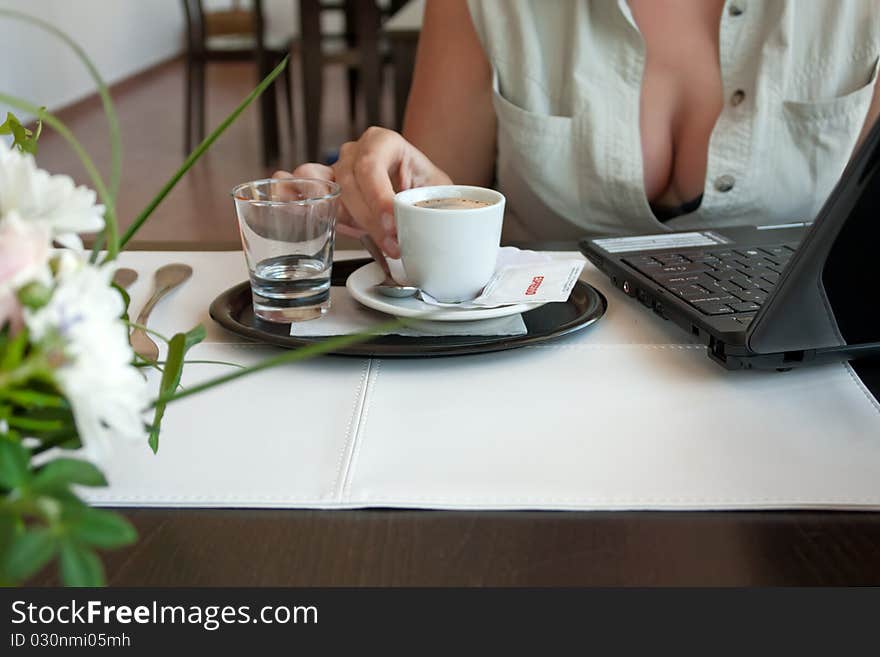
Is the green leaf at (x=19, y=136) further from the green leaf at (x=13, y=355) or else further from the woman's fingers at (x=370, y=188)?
the woman's fingers at (x=370, y=188)

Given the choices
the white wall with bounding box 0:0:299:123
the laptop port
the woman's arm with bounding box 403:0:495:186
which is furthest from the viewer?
the white wall with bounding box 0:0:299:123

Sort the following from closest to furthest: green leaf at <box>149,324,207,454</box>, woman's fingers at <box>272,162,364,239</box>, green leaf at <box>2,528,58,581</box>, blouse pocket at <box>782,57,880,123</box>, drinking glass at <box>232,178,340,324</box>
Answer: green leaf at <box>2,528,58,581</box>, green leaf at <box>149,324,207,454</box>, drinking glass at <box>232,178,340,324</box>, woman's fingers at <box>272,162,364,239</box>, blouse pocket at <box>782,57,880,123</box>

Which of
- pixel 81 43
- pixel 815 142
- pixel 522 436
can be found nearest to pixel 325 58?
pixel 81 43

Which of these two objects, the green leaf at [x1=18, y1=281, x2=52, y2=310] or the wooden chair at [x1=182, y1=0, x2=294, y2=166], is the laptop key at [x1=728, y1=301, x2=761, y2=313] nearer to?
the green leaf at [x1=18, y1=281, x2=52, y2=310]

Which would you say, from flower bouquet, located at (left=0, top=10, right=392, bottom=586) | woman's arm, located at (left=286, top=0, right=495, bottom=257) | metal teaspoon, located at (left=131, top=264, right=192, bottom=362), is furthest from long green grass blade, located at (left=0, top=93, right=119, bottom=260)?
woman's arm, located at (left=286, top=0, right=495, bottom=257)

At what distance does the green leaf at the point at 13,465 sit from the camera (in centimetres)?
28

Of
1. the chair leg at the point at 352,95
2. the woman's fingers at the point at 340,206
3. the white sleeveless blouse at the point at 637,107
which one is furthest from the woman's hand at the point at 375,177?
the chair leg at the point at 352,95

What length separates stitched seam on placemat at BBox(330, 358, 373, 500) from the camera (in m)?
0.49

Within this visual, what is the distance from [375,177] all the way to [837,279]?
0.40m

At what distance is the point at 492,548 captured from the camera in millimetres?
439

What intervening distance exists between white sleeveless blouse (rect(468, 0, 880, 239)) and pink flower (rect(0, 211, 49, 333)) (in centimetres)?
83

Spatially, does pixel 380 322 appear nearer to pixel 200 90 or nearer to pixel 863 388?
pixel 863 388

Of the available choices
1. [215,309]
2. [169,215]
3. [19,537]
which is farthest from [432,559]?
[169,215]

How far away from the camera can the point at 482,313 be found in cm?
67
